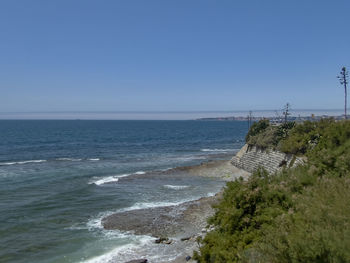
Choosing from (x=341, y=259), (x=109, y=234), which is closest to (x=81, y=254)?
(x=109, y=234)

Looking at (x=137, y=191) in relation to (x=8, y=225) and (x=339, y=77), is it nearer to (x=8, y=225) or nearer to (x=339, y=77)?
(x=8, y=225)

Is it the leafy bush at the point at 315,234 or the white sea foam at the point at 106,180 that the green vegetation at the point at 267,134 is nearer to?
the white sea foam at the point at 106,180

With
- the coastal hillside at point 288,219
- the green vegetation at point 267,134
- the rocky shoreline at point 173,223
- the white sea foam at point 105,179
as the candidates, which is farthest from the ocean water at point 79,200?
the green vegetation at point 267,134

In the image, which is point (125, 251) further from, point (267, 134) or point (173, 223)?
point (267, 134)

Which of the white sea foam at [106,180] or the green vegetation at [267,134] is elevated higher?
the green vegetation at [267,134]

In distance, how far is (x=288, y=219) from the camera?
10141mm

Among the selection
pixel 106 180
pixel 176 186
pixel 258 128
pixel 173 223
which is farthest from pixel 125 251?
pixel 258 128

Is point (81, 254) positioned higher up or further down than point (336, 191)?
further down

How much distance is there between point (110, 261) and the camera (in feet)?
49.9

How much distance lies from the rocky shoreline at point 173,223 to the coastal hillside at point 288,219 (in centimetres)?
327

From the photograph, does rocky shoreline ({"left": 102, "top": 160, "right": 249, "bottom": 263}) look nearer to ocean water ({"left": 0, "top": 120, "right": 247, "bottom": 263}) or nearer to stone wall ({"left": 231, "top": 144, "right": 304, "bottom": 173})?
ocean water ({"left": 0, "top": 120, "right": 247, "bottom": 263})

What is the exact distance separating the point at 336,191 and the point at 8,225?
63.4 feet

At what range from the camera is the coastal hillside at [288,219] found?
25.5 feet

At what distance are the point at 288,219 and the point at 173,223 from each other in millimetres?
11214
